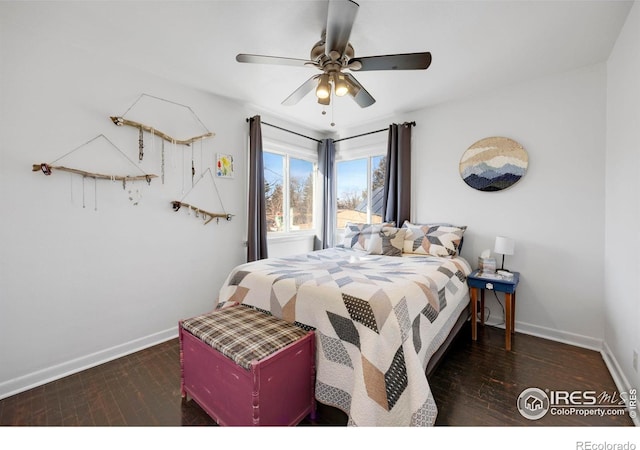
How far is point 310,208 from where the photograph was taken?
178 inches

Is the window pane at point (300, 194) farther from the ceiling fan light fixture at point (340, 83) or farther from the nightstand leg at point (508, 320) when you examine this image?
the nightstand leg at point (508, 320)

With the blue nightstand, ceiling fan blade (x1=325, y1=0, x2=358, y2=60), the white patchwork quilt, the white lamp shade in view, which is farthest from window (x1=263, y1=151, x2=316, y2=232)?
the white lamp shade

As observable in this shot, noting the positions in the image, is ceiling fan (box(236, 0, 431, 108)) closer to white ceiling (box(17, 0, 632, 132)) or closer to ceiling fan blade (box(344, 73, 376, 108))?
ceiling fan blade (box(344, 73, 376, 108))

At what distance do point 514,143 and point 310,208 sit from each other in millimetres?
2811

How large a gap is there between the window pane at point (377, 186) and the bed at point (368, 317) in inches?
61.5

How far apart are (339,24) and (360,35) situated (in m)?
0.55

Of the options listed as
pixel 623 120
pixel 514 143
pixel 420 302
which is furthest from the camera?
pixel 514 143

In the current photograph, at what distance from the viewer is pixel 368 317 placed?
4.93 ft

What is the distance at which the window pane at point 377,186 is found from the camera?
4016 millimetres

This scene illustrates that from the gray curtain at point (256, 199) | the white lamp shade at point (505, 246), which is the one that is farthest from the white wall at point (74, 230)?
the white lamp shade at point (505, 246)

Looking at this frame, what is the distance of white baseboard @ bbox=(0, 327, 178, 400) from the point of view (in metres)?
1.91
